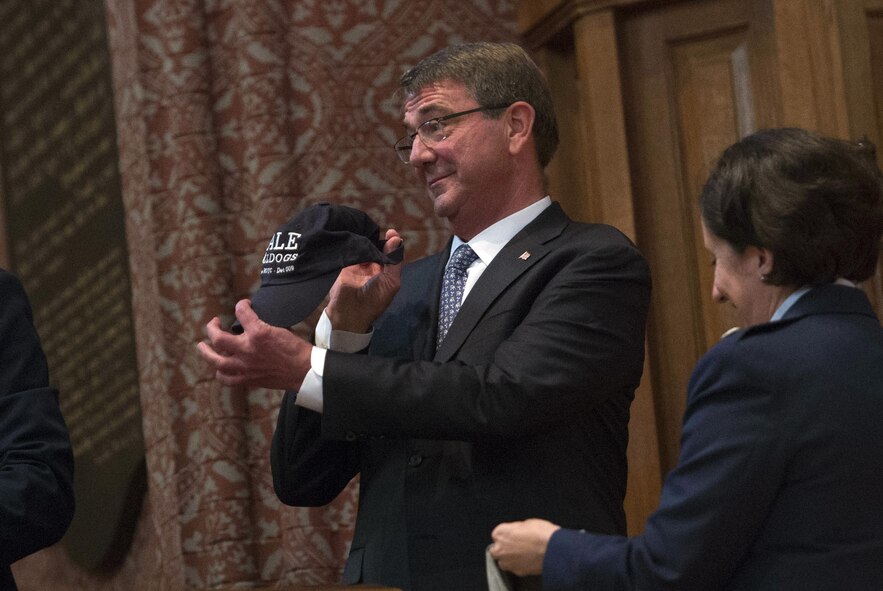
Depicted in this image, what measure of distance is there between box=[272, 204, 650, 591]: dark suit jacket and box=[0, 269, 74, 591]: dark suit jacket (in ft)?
1.47

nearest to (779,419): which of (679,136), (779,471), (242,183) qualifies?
(779,471)

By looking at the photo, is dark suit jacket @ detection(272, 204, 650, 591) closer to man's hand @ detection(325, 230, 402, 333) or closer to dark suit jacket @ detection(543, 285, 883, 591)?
man's hand @ detection(325, 230, 402, 333)

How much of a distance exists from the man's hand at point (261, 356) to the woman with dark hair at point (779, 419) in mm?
610

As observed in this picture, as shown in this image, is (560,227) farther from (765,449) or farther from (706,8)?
(706,8)

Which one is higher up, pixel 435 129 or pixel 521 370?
pixel 435 129

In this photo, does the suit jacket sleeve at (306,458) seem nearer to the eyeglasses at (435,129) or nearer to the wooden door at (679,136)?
the eyeglasses at (435,129)

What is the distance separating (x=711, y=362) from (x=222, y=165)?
2.80m

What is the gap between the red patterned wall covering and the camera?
419 centimetres

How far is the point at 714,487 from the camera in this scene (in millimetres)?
1702

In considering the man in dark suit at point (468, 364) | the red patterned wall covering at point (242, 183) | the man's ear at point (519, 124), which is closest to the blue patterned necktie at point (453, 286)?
the man in dark suit at point (468, 364)

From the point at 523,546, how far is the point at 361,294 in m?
0.78

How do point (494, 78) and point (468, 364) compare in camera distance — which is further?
point (494, 78)

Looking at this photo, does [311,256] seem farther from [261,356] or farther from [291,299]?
[261,356]

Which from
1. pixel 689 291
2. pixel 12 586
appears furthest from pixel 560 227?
pixel 689 291
